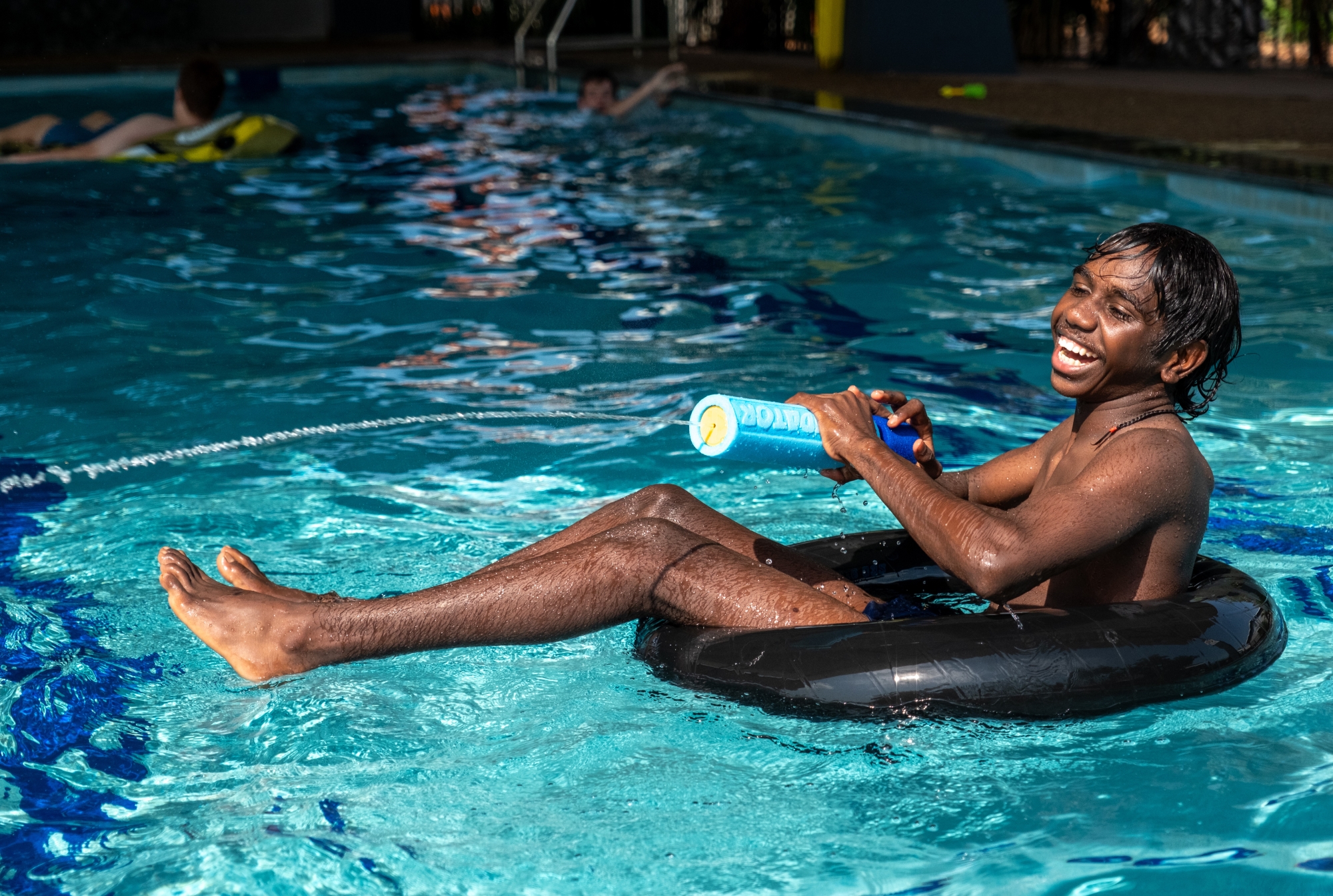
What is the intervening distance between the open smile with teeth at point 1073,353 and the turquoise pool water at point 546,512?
2.52 feet

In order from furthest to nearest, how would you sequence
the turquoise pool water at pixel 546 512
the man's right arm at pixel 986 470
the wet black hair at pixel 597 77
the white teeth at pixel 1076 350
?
the wet black hair at pixel 597 77 → the man's right arm at pixel 986 470 → the white teeth at pixel 1076 350 → the turquoise pool water at pixel 546 512

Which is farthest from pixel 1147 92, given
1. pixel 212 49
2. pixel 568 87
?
pixel 212 49

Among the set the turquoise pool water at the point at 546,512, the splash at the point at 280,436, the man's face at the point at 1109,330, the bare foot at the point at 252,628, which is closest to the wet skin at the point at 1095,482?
the man's face at the point at 1109,330

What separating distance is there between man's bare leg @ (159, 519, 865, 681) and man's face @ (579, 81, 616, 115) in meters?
11.3

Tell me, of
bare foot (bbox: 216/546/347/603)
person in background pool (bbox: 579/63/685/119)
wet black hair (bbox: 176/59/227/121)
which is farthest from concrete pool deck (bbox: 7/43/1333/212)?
bare foot (bbox: 216/546/347/603)

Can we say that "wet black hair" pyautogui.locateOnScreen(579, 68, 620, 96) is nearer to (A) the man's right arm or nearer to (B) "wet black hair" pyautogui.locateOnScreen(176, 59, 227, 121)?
(B) "wet black hair" pyautogui.locateOnScreen(176, 59, 227, 121)

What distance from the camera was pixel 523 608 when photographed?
9.66ft

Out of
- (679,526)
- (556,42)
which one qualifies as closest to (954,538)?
(679,526)

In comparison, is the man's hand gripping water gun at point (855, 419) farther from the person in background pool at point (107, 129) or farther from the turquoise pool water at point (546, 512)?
the person in background pool at point (107, 129)

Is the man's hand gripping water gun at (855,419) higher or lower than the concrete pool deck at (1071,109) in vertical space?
lower

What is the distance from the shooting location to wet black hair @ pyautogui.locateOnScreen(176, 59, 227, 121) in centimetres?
1136

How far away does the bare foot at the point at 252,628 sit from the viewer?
294 centimetres

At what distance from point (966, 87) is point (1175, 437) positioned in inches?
447

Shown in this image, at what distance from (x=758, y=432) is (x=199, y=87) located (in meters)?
10.1
